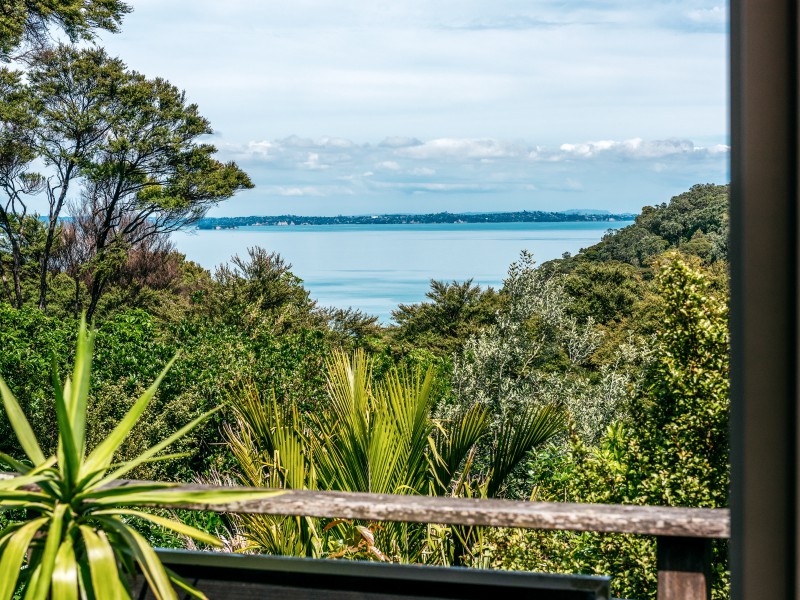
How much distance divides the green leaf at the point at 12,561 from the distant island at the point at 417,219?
33.1 ft

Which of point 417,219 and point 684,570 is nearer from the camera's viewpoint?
point 684,570

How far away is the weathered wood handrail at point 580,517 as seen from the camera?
105 centimetres

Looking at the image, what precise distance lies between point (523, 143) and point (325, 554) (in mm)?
15727

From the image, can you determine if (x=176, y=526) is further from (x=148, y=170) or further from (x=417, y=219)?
(x=148, y=170)

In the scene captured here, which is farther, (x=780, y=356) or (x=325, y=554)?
(x=325, y=554)

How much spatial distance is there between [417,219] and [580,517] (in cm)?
Result: 1069

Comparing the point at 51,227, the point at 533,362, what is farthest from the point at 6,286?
the point at 533,362

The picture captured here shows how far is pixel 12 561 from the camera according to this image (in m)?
0.99

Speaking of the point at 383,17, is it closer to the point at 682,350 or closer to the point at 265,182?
the point at 265,182

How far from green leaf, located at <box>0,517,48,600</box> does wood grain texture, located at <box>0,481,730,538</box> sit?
200mm

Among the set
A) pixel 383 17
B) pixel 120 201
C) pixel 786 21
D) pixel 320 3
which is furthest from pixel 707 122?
pixel 786 21

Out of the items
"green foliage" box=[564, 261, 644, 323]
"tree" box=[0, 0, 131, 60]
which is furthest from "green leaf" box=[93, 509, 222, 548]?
"tree" box=[0, 0, 131, 60]

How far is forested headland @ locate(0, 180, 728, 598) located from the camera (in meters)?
2.61

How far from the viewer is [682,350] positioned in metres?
3.24
